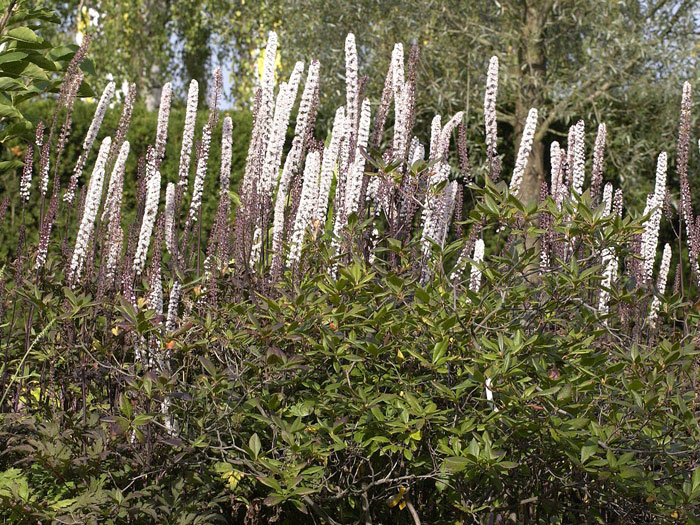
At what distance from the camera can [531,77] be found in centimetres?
1024

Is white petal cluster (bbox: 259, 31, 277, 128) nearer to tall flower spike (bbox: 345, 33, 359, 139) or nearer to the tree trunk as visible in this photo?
tall flower spike (bbox: 345, 33, 359, 139)

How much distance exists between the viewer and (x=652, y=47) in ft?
33.8

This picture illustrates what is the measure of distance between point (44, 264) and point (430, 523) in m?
1.89

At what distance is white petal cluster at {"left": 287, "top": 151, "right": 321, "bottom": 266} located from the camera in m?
2.96

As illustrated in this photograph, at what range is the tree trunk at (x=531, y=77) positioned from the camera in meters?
10.3

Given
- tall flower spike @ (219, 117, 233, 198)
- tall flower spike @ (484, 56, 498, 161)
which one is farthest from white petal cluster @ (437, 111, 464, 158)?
tall flower spike @ (219, 117, 233, 198)

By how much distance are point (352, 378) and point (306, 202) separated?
0.71 m

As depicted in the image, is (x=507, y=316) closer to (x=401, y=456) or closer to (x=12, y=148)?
(x=401, y=456)

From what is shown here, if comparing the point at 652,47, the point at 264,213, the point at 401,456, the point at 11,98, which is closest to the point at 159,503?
the point at 401,456

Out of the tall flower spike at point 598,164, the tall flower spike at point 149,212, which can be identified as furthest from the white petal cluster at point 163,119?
the tall flower spike at point 598,164

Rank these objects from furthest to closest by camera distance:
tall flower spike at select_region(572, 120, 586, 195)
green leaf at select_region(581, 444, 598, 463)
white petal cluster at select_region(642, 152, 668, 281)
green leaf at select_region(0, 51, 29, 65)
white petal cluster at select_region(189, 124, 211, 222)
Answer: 1. white petal cluster at select_region(642, 152, 668, 281)
2. tall flower spike at select_region(572, 120, 586, 195)
3. white petal cluster at select_region(189, 124, 211, 222)
4. green leaf at select_region(0, 51, 29, 65)
5. green leaf at select_region(581, 444, 598, 463)

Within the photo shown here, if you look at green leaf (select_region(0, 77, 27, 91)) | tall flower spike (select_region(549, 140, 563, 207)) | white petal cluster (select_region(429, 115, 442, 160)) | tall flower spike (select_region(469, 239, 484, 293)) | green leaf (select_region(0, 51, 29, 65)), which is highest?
green leaf (select_region(0, 51, 29, 65))

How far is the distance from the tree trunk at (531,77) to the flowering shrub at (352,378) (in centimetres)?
727

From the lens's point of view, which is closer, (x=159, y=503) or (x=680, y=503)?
(x=680, y=503)
